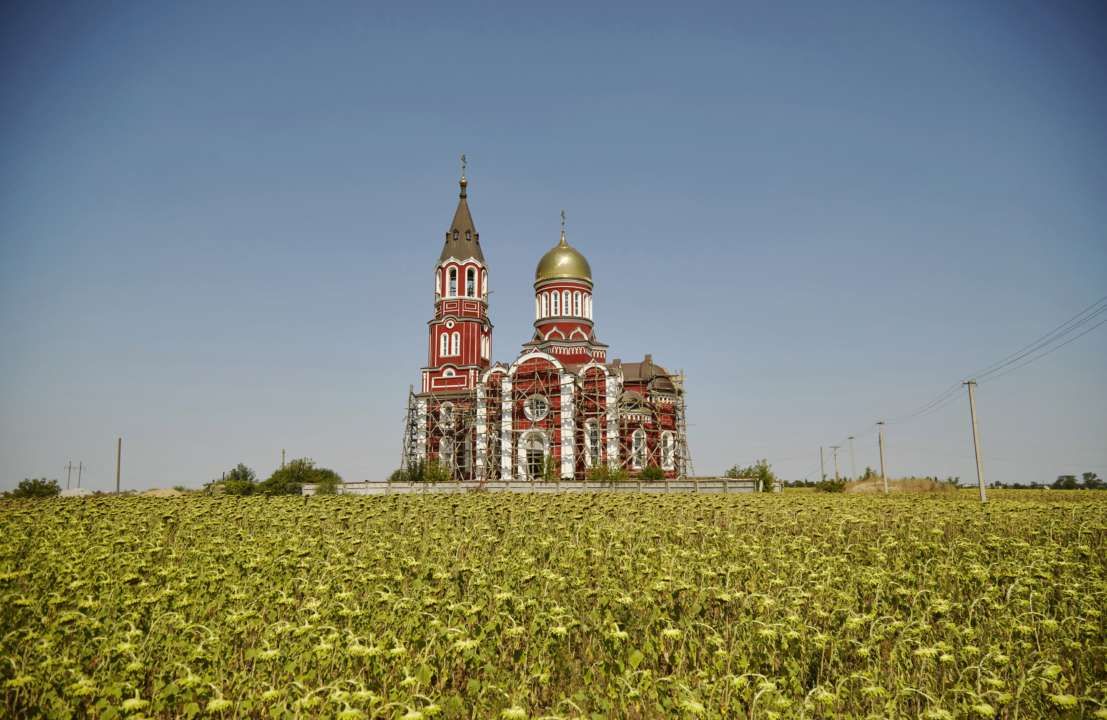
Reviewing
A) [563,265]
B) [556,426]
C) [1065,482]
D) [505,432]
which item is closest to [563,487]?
[556,426]

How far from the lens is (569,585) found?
817 cm

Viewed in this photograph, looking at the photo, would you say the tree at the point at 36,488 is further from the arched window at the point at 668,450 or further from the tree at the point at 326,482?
the arched window at the point at 668,450

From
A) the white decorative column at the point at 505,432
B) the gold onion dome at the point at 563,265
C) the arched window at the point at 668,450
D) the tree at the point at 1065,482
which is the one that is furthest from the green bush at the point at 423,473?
the tree at the point at 1065,482

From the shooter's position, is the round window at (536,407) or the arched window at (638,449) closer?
the arched window at (638,449)

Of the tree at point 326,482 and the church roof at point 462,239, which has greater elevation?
the church roof at point 462,239

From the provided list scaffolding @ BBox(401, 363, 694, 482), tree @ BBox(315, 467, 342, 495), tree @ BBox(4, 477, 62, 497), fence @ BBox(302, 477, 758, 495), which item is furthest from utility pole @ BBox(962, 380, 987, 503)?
tree @ BBox(4, 477, 62, 497)

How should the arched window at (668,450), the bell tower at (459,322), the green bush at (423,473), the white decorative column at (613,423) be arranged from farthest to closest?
the bell tower at (459,322), the arched window at (668,450), the white decorative column at (613,423), the green bush at (423,473)

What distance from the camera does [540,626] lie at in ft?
19.6

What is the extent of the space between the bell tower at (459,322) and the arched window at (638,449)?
1138 centimetres

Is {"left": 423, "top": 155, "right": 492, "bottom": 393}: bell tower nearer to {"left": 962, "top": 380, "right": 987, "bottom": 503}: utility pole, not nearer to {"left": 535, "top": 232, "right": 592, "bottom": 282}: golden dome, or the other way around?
{"left": 535, "top": 232, "right": 592, "bottom": 282}: golden dome

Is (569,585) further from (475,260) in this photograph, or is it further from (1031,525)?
(475,260)

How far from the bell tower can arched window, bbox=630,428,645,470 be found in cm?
1138

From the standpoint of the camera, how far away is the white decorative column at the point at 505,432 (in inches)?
1645

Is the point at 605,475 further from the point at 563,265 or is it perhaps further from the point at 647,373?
the point at 563,265
